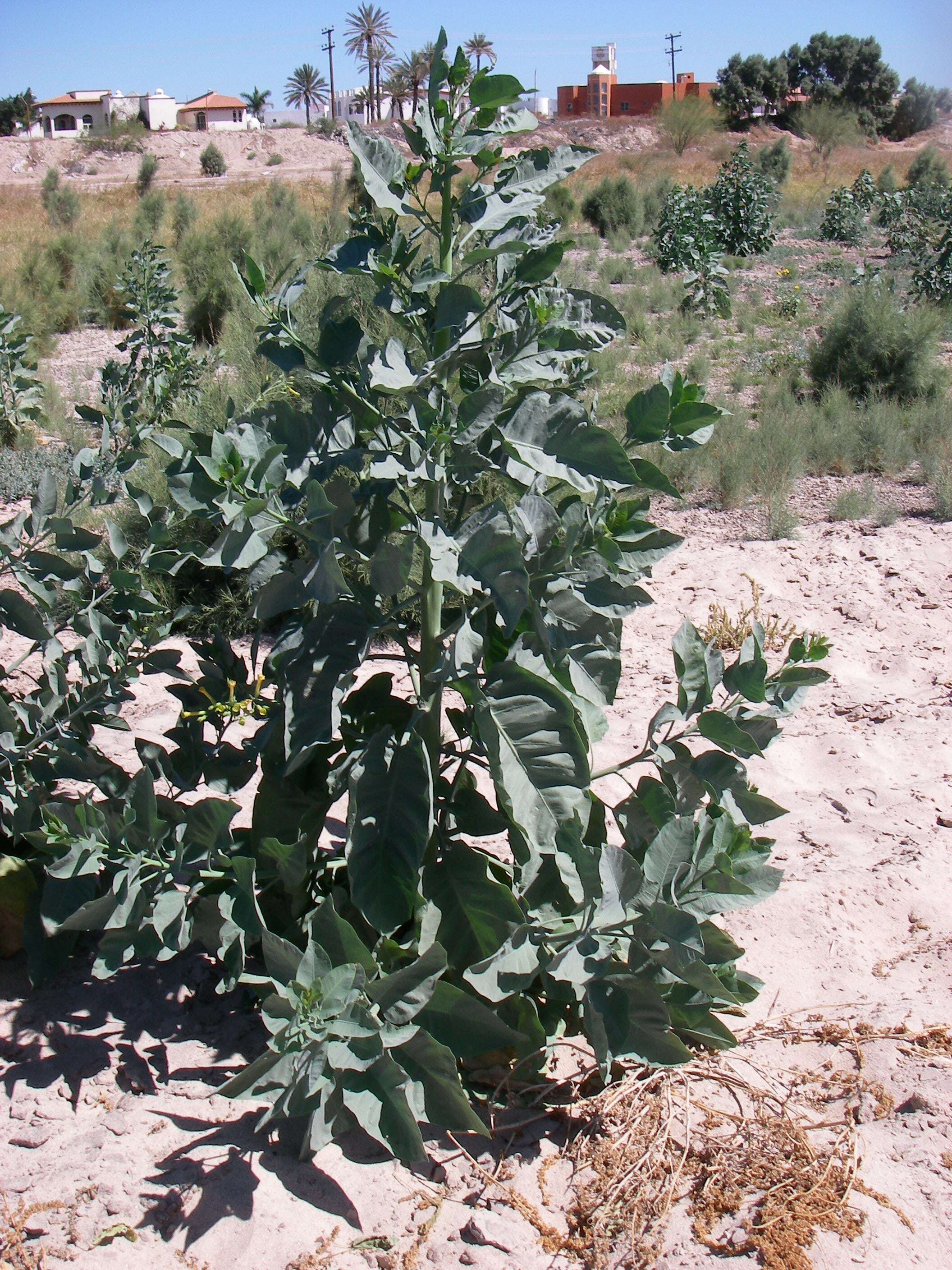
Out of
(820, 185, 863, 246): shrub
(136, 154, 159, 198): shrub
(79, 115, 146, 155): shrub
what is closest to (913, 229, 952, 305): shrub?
(820, 185, 863, 246): shrub

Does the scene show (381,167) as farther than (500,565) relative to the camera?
Yes

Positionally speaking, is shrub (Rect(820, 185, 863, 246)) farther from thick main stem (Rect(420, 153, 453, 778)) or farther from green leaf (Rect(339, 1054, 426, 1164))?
green leaf (Rect(339, 1054, 426, 1164))

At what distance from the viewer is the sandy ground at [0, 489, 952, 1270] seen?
1.51 metres

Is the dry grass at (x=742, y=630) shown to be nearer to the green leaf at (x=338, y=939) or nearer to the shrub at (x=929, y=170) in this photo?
the green leaf at (x=338, y=939)

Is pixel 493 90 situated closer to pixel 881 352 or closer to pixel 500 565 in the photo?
pixel 500 565

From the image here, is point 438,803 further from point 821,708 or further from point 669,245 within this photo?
point 669,245

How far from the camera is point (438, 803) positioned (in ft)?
5.83

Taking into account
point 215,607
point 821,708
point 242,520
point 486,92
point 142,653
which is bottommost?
point 821,708

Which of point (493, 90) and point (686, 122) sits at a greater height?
point (686, 122)

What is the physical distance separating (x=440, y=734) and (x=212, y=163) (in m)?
38.4

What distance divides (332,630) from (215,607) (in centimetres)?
232

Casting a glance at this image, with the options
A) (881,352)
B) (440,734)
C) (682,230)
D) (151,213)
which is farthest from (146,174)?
(440,734)

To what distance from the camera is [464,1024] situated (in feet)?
5.08

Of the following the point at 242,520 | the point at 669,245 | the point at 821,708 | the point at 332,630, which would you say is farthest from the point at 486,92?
the point at 669,245
